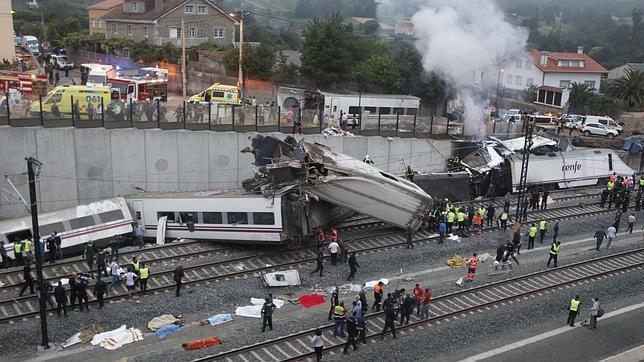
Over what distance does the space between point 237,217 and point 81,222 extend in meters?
6.26

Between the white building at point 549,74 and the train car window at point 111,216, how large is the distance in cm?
4287

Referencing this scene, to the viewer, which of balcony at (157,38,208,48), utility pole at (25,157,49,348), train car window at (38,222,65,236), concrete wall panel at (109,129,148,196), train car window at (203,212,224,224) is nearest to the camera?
utility pole at (25,157,49,348)

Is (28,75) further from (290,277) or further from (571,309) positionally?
(571,309)

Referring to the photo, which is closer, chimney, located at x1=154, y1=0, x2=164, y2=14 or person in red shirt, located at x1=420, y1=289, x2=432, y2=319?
person in red shirt, located at x1=420, y1=289, x2=432, y2=319

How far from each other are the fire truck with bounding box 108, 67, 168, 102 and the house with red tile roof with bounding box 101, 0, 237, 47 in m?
19.2

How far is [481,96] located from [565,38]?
85355 millimetres

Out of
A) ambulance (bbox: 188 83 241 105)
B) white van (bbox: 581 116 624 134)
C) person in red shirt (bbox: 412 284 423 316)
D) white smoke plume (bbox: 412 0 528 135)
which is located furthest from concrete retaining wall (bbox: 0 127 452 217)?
white van (bbox: 581 116 624 134)

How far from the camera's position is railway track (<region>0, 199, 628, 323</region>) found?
19.7 m

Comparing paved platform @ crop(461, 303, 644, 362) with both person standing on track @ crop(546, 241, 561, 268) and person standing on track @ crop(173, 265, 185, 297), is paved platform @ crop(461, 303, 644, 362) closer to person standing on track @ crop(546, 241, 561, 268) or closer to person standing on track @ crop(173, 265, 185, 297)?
person standing on track @ crop(546, 241, 561, 268)

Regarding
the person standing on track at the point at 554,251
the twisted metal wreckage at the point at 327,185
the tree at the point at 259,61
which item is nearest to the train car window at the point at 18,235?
the twisted metal wreckage at the point at 327,185

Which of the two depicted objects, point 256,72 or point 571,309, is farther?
point 256,72

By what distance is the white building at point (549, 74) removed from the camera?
60750 millimetres

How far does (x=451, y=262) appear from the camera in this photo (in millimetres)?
24406

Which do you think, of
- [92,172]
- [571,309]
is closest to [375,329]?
[571,309]
